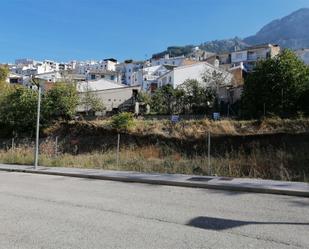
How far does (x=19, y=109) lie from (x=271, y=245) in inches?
1483

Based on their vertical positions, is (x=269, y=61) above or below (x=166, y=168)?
above

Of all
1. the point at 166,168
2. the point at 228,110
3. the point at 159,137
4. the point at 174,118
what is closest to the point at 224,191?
the point at 166,168

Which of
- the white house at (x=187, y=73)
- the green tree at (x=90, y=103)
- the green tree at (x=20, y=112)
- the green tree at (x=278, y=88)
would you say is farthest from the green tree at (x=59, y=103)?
the white house at (x=187, y=73)

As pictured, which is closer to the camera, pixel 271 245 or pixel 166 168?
pixel 271 245

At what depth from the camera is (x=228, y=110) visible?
5703 centimetres

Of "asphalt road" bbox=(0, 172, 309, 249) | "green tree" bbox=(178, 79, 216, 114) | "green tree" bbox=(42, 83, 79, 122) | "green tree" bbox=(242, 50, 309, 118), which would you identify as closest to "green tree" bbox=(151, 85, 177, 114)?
"green tree" bbox=(178, 79, 216, 114)

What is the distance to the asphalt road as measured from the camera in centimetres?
682

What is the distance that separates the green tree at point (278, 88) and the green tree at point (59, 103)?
19105mm

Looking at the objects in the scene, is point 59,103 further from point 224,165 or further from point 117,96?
point 224,165

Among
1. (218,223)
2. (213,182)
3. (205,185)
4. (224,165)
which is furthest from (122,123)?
(218,223)

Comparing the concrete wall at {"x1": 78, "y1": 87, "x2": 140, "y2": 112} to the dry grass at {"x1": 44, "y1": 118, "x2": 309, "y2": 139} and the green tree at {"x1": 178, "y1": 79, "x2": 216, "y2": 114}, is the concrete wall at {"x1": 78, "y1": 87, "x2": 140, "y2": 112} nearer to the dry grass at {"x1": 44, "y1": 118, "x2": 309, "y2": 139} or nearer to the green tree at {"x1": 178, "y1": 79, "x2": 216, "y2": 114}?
the green tree at {"x1": 178, "y1": 79, "x2": 216, "y2": 114}

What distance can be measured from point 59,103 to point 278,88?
904 inches

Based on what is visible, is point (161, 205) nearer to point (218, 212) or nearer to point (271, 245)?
point (218, 212)

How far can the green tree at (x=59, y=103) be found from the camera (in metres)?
42.3
